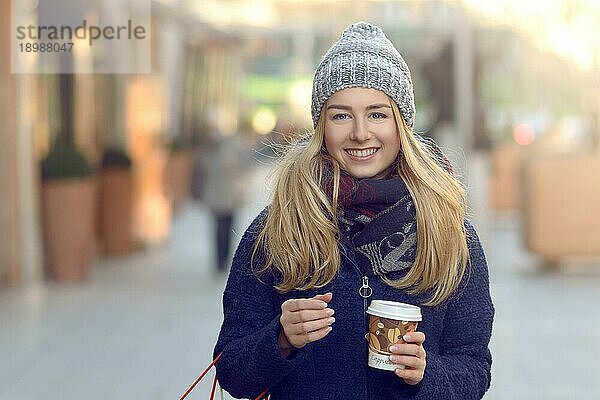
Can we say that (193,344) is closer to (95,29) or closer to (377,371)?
(95,29)

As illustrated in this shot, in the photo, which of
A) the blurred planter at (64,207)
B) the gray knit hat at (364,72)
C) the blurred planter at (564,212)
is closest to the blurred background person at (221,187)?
the blurred planter at (64,207)

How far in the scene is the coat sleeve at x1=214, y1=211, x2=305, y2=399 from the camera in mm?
2383

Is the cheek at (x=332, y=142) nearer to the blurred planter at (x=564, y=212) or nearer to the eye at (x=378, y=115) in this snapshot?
the eye at (x=378, y=115)

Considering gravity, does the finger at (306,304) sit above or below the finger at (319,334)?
above

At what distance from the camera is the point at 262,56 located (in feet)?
73.3

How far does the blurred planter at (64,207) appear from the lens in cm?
1043

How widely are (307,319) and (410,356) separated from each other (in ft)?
0.66

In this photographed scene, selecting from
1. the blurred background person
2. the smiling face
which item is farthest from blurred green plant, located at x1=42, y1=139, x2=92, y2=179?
the smiling face

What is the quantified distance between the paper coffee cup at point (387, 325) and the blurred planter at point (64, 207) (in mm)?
8444

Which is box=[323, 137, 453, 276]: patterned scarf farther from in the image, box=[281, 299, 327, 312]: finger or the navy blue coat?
box=[281, 299, 327, 312]: finger

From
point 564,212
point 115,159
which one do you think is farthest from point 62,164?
point 564,212

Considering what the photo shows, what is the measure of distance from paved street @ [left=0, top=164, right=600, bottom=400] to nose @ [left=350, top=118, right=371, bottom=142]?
4.20 meters

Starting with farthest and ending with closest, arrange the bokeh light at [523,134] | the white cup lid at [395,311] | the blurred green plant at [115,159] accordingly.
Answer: the bokeh light at [523,134], the blurred green plant at [115,159], the white cup lid at [395,311]

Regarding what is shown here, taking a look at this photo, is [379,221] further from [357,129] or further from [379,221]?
[357,129]
